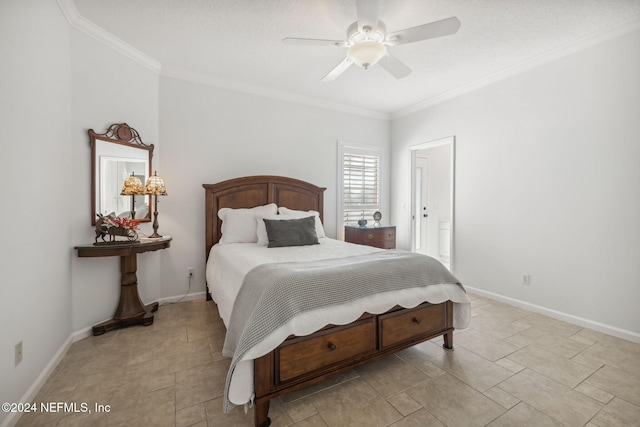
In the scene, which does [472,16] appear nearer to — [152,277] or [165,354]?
[165,354]

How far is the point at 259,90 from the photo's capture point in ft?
12.6

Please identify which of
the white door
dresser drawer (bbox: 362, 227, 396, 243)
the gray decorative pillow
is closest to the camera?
the gray decorative pillow

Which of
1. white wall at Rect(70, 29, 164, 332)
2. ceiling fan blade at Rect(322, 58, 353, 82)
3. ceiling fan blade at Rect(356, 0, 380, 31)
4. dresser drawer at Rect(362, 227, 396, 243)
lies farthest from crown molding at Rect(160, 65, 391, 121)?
ceiling fan blade at Rect(356, 0, 380, 31)

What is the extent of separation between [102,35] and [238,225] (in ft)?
7.31

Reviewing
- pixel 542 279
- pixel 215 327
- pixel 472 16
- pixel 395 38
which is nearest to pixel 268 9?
pixel 395 38

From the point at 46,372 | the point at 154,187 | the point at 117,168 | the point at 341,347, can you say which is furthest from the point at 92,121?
the point at 341,347

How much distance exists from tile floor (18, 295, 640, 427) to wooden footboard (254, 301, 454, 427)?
15 centimetres

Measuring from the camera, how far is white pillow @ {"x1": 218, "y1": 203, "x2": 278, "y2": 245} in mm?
3297

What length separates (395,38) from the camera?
Answer: 6.66ft

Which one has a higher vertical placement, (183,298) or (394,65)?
(394,65)

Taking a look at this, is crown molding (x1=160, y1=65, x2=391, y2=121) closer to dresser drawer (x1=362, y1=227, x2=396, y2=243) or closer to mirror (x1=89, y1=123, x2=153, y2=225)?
mirror (x1=89, y1=123, x2=153, y2=225)

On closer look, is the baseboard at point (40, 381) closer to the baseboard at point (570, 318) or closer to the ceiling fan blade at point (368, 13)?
the ceiling fan blade at point (368, 13)

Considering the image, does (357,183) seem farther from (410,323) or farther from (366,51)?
(410,323)

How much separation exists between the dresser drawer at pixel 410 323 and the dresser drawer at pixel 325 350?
0.35ft
